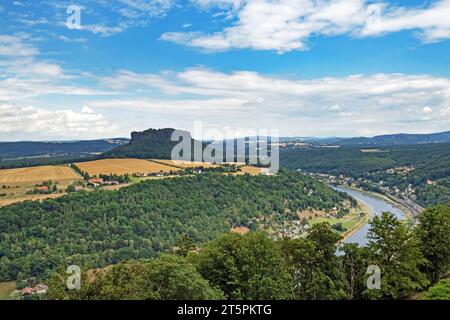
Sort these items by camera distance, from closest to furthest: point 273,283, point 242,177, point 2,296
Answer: point 273,283 < point 2,296 < point 242,177

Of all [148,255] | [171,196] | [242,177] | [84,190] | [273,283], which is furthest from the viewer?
[242,177]

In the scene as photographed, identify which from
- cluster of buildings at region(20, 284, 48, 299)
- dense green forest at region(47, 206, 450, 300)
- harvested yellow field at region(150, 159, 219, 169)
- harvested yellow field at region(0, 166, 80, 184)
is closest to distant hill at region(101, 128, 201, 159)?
harvested yellow field at region(150, 159, 219, 169)

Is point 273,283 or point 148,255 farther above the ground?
point 273,283

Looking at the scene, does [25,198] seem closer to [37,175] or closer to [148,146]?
[37,175]

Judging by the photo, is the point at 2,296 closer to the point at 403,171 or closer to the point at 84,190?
the point at 84,190

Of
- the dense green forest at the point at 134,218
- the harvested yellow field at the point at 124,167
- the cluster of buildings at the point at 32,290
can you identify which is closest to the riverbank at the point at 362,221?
the dense green forest at the point at 134,218

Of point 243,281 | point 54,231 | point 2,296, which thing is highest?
point 243,281

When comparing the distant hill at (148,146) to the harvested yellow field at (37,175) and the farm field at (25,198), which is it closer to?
the harvested yellow field at (37,175)

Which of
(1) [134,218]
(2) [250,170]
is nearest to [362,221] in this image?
(2) [250,170]

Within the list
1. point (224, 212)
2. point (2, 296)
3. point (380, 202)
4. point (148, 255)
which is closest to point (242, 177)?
point (224, 212)
